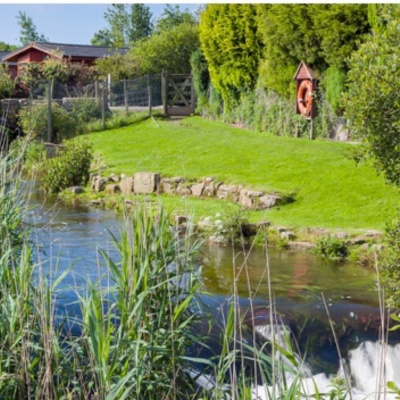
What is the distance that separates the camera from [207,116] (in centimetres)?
2814

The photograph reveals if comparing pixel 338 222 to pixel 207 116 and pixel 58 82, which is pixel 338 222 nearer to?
pixel 207 116

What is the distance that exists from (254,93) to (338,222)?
1143 centimetres

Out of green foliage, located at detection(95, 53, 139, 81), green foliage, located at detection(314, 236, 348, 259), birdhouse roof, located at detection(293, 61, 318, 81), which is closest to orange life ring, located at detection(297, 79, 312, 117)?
birdhouse roof, located at detection(293, 61, 318, 81)

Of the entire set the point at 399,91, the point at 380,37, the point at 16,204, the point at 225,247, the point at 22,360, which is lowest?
the point at 225,247

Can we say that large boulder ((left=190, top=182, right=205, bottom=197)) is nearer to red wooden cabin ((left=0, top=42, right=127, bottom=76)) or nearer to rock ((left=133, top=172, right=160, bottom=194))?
rock ((left=133, top=172, right=160, bottom=194))

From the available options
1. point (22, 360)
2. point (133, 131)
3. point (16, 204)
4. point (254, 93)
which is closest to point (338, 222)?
point (16, 204)

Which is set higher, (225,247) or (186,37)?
(186,37)

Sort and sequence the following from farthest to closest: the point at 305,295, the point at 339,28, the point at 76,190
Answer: the point at 339,28 < the point at 76,190 < the point at 305,295

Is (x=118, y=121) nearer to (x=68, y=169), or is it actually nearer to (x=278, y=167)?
(x=68, y=169)

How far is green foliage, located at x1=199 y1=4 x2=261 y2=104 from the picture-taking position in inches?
938

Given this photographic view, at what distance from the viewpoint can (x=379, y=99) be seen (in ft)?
25.5

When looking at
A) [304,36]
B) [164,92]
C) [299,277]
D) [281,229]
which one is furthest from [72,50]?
[299,277]

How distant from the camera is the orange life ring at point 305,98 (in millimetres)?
19948

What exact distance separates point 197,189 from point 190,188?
221 mm
